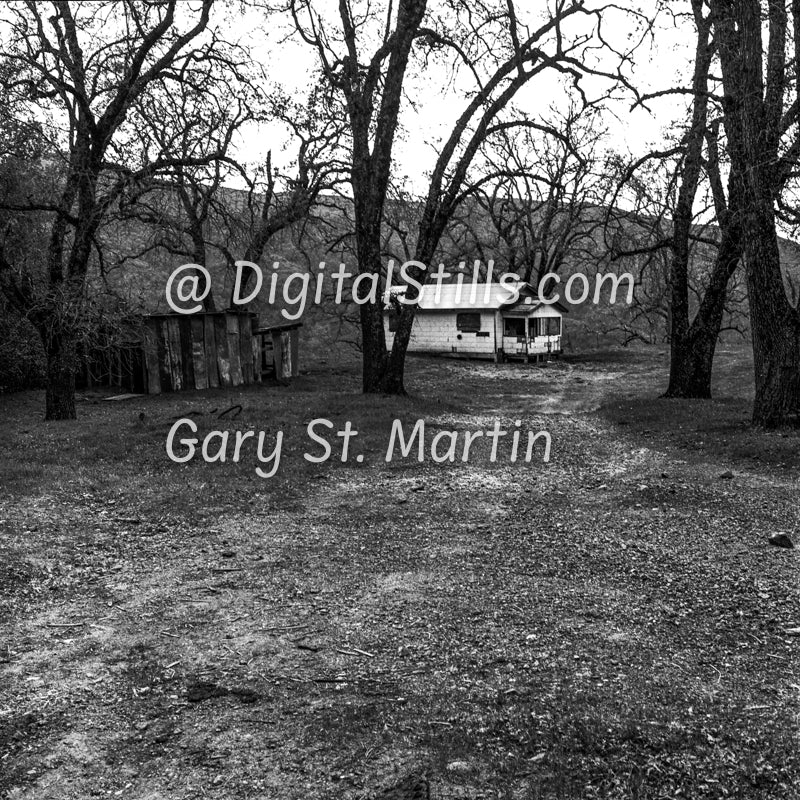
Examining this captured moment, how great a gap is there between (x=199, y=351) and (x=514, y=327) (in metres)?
25.1

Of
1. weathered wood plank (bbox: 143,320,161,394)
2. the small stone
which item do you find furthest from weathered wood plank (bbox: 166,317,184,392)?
the small stone

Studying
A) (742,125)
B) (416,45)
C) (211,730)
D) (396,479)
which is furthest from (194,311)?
(211,730)

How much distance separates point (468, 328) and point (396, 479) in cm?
3551

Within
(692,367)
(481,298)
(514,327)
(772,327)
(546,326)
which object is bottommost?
(692,367)

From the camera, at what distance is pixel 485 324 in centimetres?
4638

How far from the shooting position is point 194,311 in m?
25.5

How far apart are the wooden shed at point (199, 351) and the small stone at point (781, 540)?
1924 centimetres

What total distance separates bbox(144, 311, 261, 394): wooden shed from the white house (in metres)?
19.4

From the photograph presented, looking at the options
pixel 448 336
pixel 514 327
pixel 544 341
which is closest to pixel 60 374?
pixel 448 336

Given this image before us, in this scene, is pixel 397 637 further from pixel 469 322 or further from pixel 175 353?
pixel 469 322

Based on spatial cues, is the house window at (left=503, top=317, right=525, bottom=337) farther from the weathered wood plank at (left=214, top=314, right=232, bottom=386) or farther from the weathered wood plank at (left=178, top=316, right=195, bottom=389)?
the weathered wood plank at (left=178, top=316, right=195, bottom=389)

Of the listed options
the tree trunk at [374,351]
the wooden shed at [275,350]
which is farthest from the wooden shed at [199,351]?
the tree trunk at [374,351]

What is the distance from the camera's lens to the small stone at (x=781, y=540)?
8272mm

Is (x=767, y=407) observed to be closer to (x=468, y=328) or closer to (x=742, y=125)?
(x=742, y=125)
